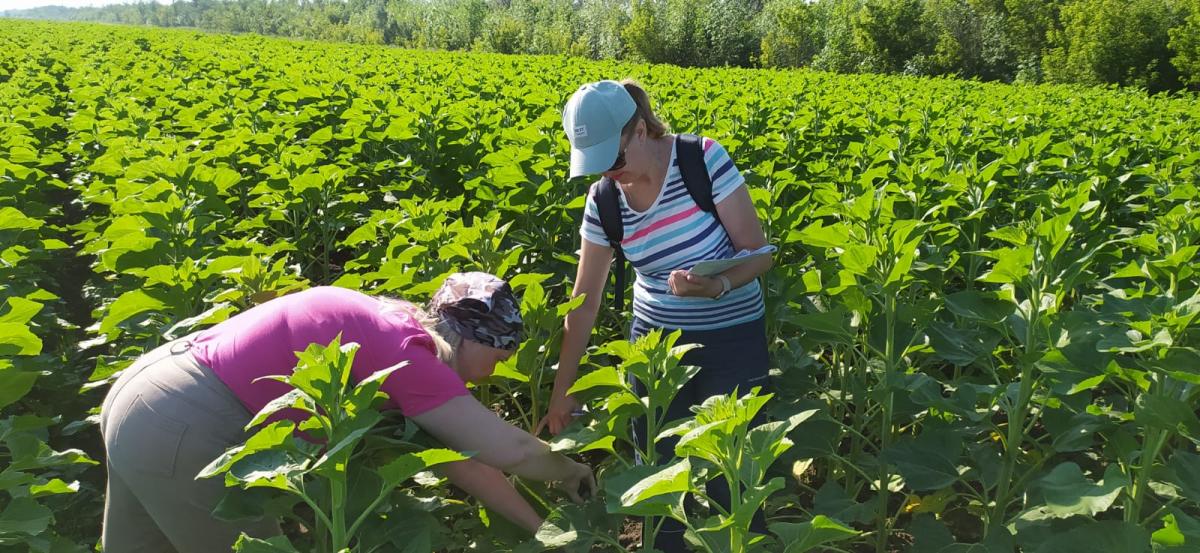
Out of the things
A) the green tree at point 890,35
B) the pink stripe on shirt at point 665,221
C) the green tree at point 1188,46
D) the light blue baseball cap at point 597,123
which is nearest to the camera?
the light blue baseball cap at point 597,123

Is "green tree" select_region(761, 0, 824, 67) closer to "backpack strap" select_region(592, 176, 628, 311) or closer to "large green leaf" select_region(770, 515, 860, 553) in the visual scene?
"backpack strap" select_region(592, 176, 628, 311)

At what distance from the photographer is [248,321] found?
2.44 metres

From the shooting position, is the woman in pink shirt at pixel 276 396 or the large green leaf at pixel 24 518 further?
the woman in pink shirt at pixel 276 396

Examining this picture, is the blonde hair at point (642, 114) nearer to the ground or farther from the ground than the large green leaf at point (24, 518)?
farther from the ground

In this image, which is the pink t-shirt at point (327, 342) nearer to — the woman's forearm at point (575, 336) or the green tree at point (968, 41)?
the woman's forearm at point (575, 336)

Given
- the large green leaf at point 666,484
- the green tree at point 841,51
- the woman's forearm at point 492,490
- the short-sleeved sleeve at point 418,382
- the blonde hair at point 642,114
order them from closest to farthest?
the large green leaf at point 666,484
the short-sleeved sleeve at point 418,382
the woman's forearm at point 492,490
the blonde hair at point 642,114
the green tree at point 841,51

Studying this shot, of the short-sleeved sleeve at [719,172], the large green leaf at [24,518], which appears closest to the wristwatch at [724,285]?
the short-sleeved sleeve at [719,172]

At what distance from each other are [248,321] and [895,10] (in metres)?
41.4

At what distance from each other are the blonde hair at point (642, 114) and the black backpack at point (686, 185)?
0.07 meters

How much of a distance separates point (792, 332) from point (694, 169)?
154 cm

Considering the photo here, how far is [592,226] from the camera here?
316 cm

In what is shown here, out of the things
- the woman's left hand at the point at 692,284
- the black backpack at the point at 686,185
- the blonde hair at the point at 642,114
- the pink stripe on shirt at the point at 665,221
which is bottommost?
the woman's left hand at the point at 692,284

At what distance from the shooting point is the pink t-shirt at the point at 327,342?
231 cm

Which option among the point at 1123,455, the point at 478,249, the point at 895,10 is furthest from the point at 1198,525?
the point at 895,10
